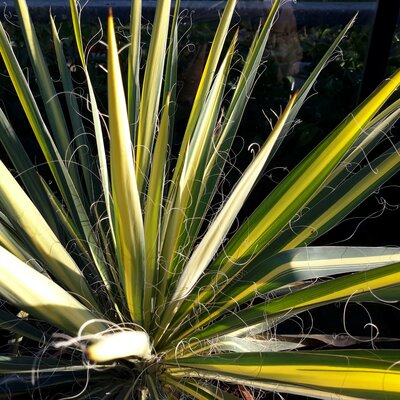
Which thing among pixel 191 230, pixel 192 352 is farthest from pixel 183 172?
pixel 192 352

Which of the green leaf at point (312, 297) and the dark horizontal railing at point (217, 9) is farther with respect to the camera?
the dark horizontal railing at point (217, 9)

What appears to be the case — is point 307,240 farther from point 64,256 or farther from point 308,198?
point 64,256

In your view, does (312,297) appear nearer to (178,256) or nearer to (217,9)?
(178,256)

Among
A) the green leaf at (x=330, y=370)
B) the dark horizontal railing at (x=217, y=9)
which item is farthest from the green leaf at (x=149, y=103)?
the dark horizontal railing at (x=217, y=9)

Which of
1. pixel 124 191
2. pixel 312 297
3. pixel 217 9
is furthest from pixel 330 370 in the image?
pixel 217 9

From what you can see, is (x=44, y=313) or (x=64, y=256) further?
(x=64, y=256)

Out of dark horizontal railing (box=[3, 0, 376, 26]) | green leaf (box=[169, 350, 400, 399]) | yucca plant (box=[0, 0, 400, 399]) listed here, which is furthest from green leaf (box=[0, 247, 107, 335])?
dark horizontal railing (box=[3, 0, 376, 26])

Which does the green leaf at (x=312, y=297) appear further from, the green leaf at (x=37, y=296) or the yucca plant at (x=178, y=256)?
the green leaf at (x=37, y=296)

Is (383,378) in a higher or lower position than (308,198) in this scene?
lower

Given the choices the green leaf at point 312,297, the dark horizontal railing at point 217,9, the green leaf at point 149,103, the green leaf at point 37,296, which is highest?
the dark horizontal railing at point 217,9
